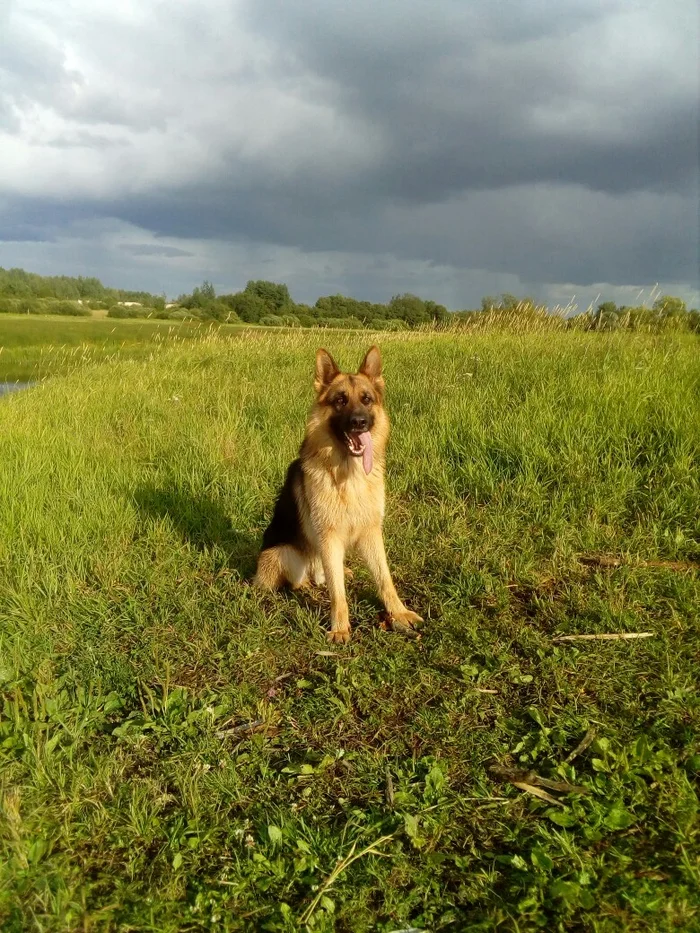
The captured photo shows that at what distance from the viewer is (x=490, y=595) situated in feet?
11.4

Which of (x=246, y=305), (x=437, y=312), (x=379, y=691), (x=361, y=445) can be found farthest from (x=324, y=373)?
(x=246, y=305)

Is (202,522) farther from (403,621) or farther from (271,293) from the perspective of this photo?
(271,293)

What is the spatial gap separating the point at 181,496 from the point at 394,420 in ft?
7.82

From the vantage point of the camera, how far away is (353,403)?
3479 millimetres

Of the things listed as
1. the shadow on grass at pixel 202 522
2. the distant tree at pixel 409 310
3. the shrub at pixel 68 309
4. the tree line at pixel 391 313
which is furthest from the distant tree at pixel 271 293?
the shadow on grass at pixel 202 522

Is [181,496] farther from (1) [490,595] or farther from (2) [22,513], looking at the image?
(1) [490,595]

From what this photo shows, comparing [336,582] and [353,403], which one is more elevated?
[353,403]

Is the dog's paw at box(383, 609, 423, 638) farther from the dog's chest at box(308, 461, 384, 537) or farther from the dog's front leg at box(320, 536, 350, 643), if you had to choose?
the dog's chest at box(308, 461, 384, 537)

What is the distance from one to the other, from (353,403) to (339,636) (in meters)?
1.42

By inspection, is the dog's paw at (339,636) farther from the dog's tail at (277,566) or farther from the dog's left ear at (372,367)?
the dog's left ear at (372,367)

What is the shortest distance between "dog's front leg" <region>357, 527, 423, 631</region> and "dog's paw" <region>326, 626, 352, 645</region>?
29 centimetres

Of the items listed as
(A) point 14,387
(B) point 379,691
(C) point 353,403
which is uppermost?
(C) point 353,403

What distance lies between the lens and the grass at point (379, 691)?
1.87 m

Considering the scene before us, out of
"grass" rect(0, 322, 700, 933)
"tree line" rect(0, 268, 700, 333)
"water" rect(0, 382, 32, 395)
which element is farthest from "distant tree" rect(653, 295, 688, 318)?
"water" rect(0, 382, 32, 395)
